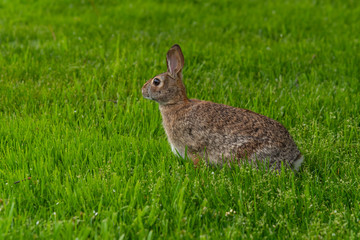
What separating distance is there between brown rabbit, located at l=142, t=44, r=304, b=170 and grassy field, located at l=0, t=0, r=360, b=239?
0.63 feet

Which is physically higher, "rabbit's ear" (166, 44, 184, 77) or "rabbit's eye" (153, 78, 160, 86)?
"rabbit's ear" (166, 44, 184, 77)

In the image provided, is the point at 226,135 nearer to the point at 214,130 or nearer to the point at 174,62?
the point at 214,130

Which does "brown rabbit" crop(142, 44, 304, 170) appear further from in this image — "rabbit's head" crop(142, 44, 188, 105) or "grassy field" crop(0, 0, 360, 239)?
"grassy field" crop(0, 0, 360, 239)

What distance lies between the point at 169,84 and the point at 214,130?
2.89 feet

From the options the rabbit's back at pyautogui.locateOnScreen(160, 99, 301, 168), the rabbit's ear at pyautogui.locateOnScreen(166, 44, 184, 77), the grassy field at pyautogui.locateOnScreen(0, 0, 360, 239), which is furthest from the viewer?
the rabbit's ear at pyautogui.locateOnScreen(166, 44, 184, 77)

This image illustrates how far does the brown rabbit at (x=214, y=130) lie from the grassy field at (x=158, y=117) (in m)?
0.19

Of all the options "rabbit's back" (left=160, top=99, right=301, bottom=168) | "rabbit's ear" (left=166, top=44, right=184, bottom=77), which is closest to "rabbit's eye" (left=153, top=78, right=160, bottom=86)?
"rabbit's ear" (left=166, top=44, right=184, bottom=77)

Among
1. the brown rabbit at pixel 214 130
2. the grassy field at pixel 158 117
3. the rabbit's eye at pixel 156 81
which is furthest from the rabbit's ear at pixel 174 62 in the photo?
the grassy field at pixel 158 117

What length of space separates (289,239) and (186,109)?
6.96 ft

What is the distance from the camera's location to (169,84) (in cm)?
541

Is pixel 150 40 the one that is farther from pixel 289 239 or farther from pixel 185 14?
pixel 289 239

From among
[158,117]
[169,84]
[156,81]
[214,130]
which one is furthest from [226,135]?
[158,117]

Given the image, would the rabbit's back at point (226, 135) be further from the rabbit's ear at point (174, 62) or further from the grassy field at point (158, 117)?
the rabbit's ear at point (174, 62)

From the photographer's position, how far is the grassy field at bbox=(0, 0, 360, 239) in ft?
12.9
